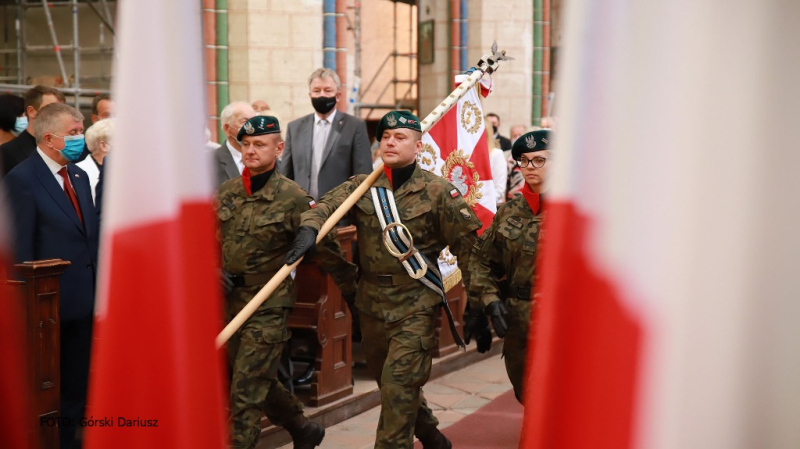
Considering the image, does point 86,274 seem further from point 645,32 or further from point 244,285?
point 645,32

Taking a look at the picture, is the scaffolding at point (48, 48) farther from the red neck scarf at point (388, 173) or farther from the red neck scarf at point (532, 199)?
the red neck scarf at point (532, 199)

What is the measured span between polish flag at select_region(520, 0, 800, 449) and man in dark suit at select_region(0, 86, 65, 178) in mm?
4092

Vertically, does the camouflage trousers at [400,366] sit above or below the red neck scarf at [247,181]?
below

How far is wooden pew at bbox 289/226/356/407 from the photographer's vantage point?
251 inches

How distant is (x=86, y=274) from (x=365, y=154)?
8.46ft

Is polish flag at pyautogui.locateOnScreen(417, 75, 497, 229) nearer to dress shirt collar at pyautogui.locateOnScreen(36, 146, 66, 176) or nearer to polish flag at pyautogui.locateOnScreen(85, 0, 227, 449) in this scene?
dress shirt collar at pyautogui.locateOnScreen(36, 146, 66, 176)

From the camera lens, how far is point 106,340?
1562 millimetres

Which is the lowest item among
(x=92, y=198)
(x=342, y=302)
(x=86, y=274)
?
(x=342, y=302)

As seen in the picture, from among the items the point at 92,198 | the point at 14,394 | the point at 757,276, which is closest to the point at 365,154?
the point at 92,198

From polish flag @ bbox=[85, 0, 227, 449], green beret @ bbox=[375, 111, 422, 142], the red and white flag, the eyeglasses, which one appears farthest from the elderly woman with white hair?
polish flag @ bbox=[85, 0, 227, 449]

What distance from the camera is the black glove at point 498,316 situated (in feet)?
15.9

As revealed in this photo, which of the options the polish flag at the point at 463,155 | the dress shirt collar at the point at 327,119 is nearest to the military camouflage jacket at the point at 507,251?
the polish flag at the point at 463,155

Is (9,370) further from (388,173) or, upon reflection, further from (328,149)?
(328,149)

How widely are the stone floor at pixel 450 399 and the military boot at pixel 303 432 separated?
1.58 ft
